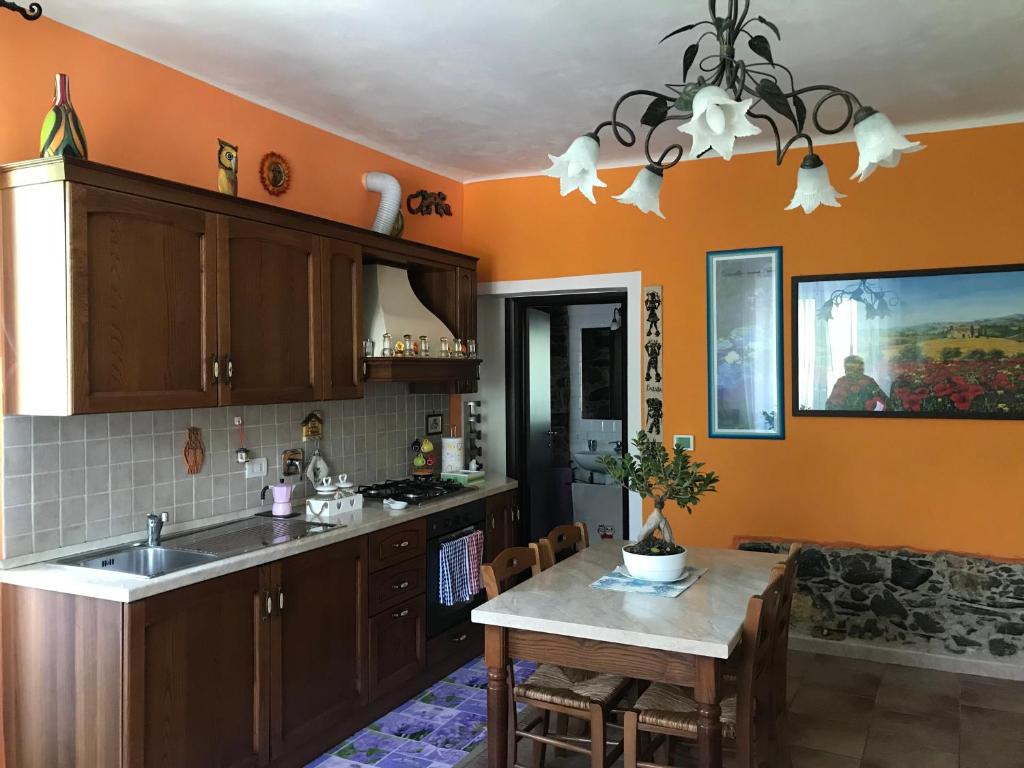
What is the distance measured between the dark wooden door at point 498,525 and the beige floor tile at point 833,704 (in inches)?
67.1

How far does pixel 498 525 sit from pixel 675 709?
2.05 meters

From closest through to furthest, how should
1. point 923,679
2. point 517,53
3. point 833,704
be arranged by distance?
point 517,53, point 833,704, point 923,679

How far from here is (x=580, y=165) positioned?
2.16 meters

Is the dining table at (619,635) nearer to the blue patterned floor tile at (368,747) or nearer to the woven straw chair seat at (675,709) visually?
the woven straw chair seat at (675,709)

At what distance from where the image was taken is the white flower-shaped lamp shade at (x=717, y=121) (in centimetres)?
183

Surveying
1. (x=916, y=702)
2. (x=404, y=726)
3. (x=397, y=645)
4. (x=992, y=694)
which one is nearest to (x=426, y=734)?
(x=404, y=726)

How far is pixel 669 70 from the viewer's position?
3395mm

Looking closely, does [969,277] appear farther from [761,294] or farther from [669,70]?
[669,70]

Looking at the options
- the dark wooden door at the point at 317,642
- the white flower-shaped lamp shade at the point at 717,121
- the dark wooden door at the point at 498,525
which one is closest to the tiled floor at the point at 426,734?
the dark wooden door at the point at 317,642

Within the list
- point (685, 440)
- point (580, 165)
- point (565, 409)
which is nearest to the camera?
point (580, 165)

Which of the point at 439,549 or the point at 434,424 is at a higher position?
the point at 434,424

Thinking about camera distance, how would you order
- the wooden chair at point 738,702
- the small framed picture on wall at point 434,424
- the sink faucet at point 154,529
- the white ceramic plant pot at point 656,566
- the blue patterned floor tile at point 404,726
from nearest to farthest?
the wooden chair at point 738,702, the white ceramic plant pot at point 656,566, the sink faucet at point 154,529, the blue patterned floor tile at point 404,726, the small framed picture on wall at point 434,424

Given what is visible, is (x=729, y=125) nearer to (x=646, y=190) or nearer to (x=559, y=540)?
(x=646, y=190)

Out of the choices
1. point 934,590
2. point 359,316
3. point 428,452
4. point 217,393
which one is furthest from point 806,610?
point 217,393
